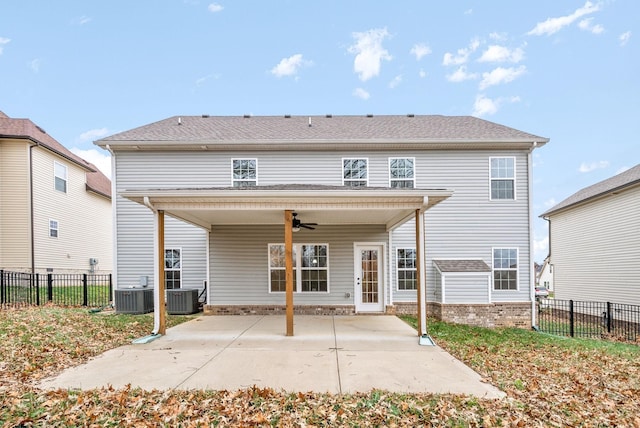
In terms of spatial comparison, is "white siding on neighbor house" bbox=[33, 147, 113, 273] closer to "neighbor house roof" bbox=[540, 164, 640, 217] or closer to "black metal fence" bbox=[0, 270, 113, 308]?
"black metal fence" bbox=[0, 270, 113, 308]

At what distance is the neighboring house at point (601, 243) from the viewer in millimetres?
12695

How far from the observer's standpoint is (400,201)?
7.28 meters

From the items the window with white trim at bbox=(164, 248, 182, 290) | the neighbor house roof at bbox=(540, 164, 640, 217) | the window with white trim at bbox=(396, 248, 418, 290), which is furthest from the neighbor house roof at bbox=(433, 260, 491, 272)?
the window with white trim at bbox=(164, 248, 182, 290)

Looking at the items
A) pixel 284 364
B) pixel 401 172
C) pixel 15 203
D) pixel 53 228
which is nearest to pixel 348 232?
pixel 401 172

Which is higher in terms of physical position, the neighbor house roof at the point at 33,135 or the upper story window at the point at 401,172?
the neighbor house roof at the point at 33,135

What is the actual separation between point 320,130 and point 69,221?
42.4 feet

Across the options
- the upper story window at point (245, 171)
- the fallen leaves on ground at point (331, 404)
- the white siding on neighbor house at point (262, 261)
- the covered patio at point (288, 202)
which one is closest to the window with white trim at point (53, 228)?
the white siding on neighbor house at point (262, 261)

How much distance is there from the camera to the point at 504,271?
1131 centimetres

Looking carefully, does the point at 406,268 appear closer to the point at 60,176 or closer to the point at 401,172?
the point at 401,172

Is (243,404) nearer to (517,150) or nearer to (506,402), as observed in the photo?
(506,402)

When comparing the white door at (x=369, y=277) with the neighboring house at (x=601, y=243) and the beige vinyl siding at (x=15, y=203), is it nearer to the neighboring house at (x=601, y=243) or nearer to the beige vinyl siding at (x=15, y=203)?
the neighboring house at (x=601, y=243)

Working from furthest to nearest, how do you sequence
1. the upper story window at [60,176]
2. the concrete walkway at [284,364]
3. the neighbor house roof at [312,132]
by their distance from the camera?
the upper story window at [60,176] → the neighbor house roof at [312,132] → the concrete walkway at [284,364]

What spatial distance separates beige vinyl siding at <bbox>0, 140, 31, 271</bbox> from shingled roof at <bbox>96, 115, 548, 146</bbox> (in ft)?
19.6

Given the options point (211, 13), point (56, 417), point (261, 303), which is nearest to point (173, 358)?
point (56, 417)
